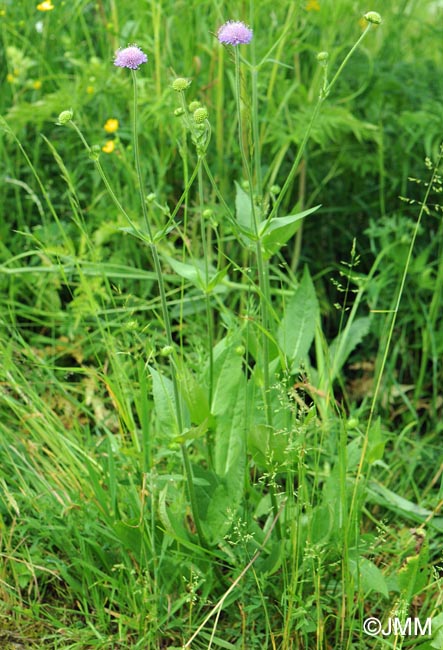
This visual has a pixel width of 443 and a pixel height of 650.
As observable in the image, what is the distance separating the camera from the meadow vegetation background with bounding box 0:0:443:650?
1410mm

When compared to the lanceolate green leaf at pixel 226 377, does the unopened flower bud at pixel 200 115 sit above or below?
above

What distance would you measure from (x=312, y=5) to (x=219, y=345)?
115cm

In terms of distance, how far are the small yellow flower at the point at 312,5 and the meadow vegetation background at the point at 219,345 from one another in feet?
0.05

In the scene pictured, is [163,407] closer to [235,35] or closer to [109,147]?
[235,35]

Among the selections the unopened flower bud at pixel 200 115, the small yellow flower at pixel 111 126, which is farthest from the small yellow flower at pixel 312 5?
the unopened flower bud at pixel 200 115

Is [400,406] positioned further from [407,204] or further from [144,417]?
[144,417]

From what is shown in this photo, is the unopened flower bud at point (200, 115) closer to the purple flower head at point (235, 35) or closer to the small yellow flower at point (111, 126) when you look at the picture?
the purple flower head at point (235, 35)

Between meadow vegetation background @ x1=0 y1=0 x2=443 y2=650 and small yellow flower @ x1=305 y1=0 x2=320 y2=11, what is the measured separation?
0.01 metres

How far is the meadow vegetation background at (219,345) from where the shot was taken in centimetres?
141

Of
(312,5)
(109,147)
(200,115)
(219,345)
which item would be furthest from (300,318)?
(312,5)

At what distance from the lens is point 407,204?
2.38m

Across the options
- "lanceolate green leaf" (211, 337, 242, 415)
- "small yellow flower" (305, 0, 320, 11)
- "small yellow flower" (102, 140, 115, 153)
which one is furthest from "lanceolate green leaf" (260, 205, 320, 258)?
"small yellow flower" (305, 0, 320, 11)

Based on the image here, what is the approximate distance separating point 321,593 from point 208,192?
124 cm

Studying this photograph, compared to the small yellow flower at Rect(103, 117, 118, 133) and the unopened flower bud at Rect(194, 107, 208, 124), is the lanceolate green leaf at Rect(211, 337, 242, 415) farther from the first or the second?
the small yellow flower at Rect(103, 117, 118, 133)
